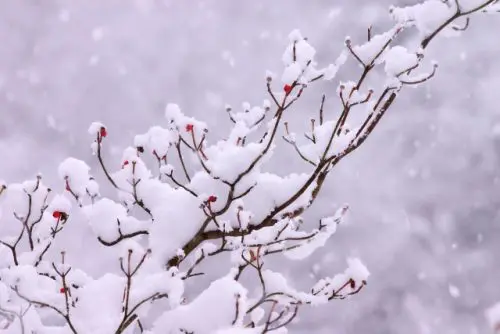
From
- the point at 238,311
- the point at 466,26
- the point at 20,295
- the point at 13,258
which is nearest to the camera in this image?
the point at 238,311

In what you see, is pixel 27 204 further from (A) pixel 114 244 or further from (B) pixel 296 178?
(B) pixel 296 178

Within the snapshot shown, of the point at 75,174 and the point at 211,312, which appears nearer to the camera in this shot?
the point at 211,312

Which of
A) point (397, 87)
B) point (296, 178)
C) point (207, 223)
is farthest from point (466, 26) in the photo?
point (207, 223)

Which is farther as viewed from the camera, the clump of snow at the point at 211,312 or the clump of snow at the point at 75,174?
the clump of snow at the point at 75,174

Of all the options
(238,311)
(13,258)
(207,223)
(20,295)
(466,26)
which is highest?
(466,26)

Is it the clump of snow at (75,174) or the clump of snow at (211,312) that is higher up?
the clump of snow at (75,174)

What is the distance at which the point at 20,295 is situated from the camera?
8.95ft

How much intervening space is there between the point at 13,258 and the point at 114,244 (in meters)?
0.69

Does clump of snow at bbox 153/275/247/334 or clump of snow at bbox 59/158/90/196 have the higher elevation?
clump of snow at bbox 59/158/90/196

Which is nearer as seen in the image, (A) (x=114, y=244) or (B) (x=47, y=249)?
(A) (x=114, y=244)

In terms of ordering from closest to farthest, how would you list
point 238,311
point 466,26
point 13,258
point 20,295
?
point 238,311 → point 20,295 → point 466,26 → point 13,258

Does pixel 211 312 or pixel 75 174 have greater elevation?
pixel 75 174

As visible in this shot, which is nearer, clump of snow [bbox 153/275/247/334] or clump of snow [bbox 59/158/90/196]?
clump of snow [bbox 153/275/247/334]

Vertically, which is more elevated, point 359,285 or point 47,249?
point 47,249
